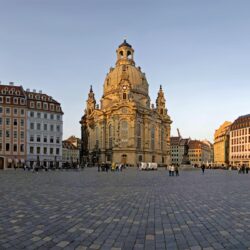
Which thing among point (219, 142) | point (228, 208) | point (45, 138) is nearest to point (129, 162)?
point (45, 138)

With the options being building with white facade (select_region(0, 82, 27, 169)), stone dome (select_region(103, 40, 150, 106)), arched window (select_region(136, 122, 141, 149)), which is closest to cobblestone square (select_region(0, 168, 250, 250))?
building with white facade (select_region(0, 82, 27, 169))

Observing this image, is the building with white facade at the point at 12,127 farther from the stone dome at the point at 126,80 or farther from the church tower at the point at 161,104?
Result: the church tower at the point at 161,104

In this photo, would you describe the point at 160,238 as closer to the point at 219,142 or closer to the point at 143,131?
the point at 143,131

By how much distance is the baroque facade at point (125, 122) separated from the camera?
120688mm

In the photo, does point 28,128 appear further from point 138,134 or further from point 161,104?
point 161,104

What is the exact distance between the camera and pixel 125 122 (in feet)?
400

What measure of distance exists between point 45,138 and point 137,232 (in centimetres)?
8586

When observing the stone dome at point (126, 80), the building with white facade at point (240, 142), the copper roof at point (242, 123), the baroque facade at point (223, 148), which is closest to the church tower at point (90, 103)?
the stone dome at point (126, 80)

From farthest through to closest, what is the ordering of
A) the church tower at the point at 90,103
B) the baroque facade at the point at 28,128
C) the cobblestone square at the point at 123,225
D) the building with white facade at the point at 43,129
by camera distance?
the church tower at the point at 90,103 < the building with white facade at the point at 43,129 < the baroque facade at the point at 28,128 < the cobblestone square at the point at 123,225

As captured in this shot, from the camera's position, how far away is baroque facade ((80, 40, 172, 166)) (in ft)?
396

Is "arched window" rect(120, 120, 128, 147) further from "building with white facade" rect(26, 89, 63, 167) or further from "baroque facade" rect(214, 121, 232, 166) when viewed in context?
"baroque facade" rect(214, 121, 232, 166)

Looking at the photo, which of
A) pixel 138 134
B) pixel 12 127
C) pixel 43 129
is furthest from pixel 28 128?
pixel 138 134

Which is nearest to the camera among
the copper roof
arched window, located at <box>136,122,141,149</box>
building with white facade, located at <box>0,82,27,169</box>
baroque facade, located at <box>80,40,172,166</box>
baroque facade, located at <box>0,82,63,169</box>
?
building with white facade, located at <box>0,82,27,169</box>

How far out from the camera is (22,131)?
87188 mm
